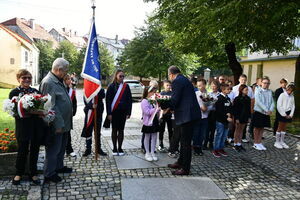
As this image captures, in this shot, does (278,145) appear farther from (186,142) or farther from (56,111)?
(56,111)

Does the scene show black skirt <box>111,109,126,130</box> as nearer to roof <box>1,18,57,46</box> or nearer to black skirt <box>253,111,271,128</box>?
black skirt <box>253,111,271,128</box>

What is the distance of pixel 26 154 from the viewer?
14.5 feet

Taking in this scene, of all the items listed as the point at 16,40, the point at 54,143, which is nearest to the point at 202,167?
the point at 54,143

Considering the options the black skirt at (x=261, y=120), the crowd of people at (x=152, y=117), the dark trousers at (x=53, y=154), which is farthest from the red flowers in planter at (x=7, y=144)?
the black skirt at (x=261, y=120)

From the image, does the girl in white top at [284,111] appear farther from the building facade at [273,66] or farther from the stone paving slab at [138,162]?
the building facade at [273,66]

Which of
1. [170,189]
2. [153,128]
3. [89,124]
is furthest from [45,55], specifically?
[170,189]

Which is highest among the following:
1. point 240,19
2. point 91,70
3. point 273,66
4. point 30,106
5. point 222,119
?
point 240,19

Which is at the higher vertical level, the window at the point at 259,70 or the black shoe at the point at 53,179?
the window at the point at 259,70

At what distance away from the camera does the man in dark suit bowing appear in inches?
198

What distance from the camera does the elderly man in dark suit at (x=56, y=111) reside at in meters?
4.48

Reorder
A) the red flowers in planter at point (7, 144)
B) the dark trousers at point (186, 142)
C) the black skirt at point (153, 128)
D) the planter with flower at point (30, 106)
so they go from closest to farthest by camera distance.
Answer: the planter with flower at point (30, 106) < the red flowers in planter at point (7, 144) < the dark trousers at point (186, 142) < the black skirt at point (153, 128)

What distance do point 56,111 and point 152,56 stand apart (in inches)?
758

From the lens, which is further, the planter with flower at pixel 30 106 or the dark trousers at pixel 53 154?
the dark trousers at pixel 53 154

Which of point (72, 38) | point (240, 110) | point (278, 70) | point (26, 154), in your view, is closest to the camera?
point (26, 154)
